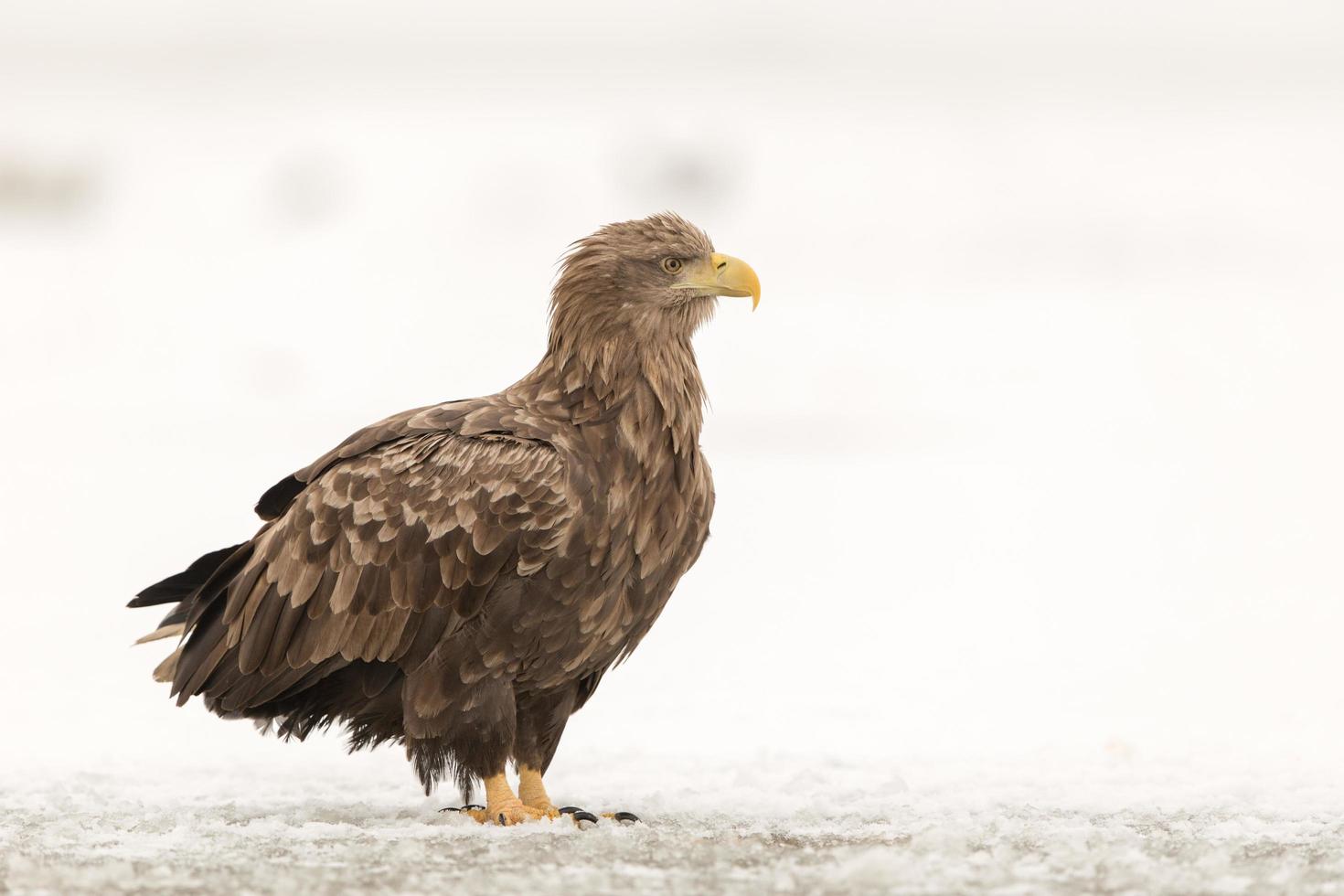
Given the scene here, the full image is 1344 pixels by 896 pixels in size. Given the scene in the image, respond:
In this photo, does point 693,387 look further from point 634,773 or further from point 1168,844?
point 1168,844

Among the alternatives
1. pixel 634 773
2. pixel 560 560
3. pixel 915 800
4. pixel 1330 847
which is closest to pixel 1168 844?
pixel 1330 847

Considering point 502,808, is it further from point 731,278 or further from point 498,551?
point 731,278

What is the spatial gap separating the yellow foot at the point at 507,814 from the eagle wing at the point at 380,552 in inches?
25.1

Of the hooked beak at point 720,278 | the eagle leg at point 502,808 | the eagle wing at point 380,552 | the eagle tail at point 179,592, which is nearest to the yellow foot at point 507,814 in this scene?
the eagle leg at point 502,808

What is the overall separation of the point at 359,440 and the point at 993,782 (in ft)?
9.83

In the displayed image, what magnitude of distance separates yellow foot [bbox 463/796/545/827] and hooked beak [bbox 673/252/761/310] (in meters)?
2.11

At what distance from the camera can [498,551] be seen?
6.21 m

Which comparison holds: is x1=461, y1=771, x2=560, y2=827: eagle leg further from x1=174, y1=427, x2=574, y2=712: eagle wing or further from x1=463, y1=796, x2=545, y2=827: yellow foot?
x1=174, y1=427, x2=574, y2=712: eagle wing

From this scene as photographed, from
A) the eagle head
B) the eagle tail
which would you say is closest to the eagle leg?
the eagle tail

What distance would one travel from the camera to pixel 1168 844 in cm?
566

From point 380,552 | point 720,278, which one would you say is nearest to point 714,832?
point 380,552

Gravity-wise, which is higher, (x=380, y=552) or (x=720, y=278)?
(x=720, y=278)

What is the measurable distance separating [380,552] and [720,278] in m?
1.73

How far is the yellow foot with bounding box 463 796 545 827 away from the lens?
6383 millimetres
